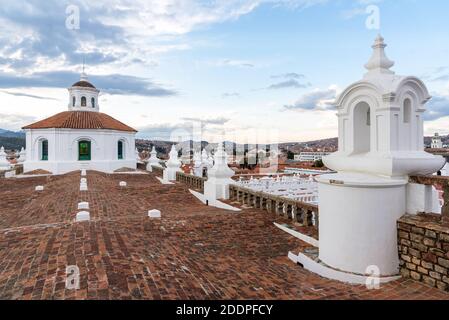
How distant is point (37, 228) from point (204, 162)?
2020 cm

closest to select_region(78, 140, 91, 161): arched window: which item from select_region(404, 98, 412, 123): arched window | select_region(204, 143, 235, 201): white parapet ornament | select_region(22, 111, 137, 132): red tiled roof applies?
select_region(22, 111, 137, 132): red tiled roof

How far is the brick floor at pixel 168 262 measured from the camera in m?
4.17

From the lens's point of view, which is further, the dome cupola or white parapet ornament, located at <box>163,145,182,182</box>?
the dome cupola

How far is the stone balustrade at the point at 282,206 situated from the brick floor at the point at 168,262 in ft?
1.39

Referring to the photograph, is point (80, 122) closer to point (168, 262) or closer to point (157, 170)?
point (157, 170)

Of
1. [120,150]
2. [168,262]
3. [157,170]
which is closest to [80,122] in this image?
[120,150]

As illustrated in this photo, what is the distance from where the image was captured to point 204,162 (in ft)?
88.8

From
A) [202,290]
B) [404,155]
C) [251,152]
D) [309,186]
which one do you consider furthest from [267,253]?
[251,152]

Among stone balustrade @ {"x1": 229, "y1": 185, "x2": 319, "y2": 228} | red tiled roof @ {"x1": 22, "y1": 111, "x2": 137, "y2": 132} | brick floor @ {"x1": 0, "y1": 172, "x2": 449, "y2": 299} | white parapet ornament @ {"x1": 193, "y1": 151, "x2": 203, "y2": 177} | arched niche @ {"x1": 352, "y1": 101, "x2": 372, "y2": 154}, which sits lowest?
brick floor @ {"x1": 0, "y1": 172, "x2": 449, "y2": 299}

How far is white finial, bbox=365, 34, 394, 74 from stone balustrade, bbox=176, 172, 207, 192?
988 centimetres

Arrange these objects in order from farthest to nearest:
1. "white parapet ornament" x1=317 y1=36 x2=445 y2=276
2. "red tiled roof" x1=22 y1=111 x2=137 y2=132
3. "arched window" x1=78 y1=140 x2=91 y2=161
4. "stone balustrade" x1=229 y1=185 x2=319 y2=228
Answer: "arched window" x1=78 y1=140 x2=91 y2=161, "red tiled roof" x1=22 y1=111 x2=137 y2=132, "stone balustrade" x1=229 y1=185 x2=319 y2=228, "white parapet ornament" x1=317 y1=36 x2=445 y2=276

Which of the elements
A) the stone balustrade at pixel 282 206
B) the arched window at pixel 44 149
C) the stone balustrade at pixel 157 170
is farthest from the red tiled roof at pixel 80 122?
the stone balustrade at pixel 282 206

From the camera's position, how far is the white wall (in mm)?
28203

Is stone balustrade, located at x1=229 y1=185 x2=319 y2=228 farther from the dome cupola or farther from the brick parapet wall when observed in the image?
the dome cupola
